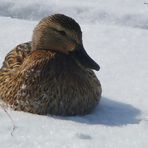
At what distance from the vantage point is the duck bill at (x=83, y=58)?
5.77m

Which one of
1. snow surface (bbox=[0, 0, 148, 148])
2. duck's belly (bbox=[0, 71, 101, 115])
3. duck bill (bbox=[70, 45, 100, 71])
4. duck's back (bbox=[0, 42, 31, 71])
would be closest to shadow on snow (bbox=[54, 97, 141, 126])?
snow surface (bbox=[0, 0, 148, 148])

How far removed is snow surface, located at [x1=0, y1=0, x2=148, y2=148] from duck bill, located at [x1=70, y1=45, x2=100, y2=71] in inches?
15.3

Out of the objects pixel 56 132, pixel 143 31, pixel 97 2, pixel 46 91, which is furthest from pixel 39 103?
pixel 97 2

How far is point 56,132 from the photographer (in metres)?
5.07

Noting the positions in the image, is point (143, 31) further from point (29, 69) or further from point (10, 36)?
point (29, 69)

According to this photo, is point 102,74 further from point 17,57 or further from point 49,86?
point 49,86

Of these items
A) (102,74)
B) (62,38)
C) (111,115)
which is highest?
(62,38)

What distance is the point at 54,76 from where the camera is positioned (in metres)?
5.66

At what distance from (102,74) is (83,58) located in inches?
37.1

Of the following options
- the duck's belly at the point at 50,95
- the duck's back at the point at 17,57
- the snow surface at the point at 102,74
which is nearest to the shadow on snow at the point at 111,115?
the snow surface at the point at 102,74

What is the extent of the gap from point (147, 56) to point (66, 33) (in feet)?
5.73

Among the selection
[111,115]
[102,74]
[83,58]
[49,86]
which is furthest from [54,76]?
[102,74]

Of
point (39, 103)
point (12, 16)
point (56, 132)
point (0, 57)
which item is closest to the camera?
point (56, 132)

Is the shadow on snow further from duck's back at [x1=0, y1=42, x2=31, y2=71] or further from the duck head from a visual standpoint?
duck's back at [x1=0, y1=42, x2=31, y2=71]
